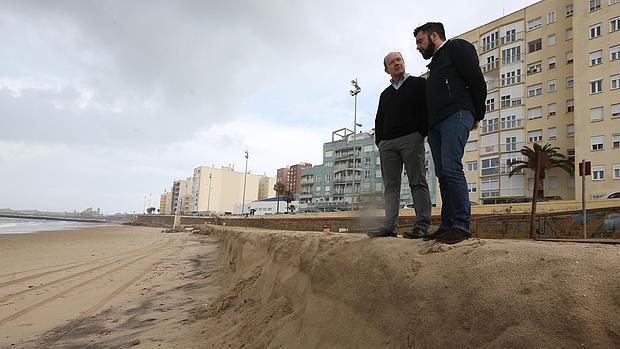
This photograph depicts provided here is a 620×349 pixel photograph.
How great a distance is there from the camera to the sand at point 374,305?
1.70 m

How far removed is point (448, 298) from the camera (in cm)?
216

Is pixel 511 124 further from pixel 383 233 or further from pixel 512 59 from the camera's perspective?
pixel 383 233

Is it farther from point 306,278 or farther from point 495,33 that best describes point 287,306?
point 495,33

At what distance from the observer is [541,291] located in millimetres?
1778

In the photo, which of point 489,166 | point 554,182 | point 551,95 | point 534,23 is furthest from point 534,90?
point 554,182

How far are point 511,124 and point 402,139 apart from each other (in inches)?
1568

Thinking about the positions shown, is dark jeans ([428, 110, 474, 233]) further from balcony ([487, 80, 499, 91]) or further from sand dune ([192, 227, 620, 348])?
balcony ([487, 80, 499, 91])

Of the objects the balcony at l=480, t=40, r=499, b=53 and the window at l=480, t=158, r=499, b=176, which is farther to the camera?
the balcony at l=480, t=40, r=499, b=53

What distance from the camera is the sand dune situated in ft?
5.40

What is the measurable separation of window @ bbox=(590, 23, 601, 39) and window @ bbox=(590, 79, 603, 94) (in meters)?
3.77

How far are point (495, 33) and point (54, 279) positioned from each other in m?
44.6

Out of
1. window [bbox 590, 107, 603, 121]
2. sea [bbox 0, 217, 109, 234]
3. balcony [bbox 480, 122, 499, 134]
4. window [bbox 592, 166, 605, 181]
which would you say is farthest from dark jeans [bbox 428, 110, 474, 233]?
sea [bbox 0, 217, 109, 234]

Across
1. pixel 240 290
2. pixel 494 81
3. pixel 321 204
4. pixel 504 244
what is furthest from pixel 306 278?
pixel 321 204

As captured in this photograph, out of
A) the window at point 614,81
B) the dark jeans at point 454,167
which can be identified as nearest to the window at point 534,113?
the window at point 614,81
